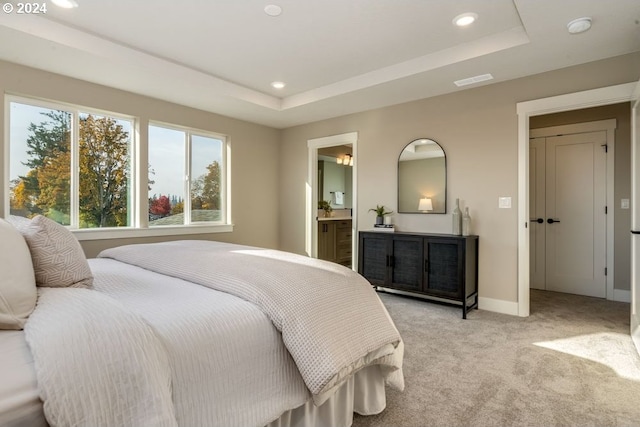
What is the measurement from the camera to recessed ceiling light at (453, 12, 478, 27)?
254 cm

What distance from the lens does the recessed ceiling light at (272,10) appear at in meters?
2.44

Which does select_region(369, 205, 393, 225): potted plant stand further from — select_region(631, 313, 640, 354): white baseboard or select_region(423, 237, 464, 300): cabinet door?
select_region(631, 313, 640, 354): white baseboard

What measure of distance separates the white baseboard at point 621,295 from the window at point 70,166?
5.63m

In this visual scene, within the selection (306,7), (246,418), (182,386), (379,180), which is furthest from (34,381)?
(379,180)

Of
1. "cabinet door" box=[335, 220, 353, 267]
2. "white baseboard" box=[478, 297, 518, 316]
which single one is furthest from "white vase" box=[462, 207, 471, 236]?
"cabinet door" box=[335, 220, 353, 267]

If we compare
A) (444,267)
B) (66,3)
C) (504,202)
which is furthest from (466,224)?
(66,3)

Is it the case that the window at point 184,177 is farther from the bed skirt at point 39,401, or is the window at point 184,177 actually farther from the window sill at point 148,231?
the bed skirt at point 39,401

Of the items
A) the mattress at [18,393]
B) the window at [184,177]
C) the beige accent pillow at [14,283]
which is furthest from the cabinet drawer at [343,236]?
the mattress at [18,393]

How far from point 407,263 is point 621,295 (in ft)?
8.29

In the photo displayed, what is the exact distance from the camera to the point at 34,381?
0.82 metres

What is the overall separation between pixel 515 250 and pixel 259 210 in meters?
3.43

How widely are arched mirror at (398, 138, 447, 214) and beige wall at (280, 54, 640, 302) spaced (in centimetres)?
8

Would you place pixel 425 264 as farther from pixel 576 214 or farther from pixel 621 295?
pixel 621 295

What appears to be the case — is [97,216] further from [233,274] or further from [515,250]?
[515,250]
